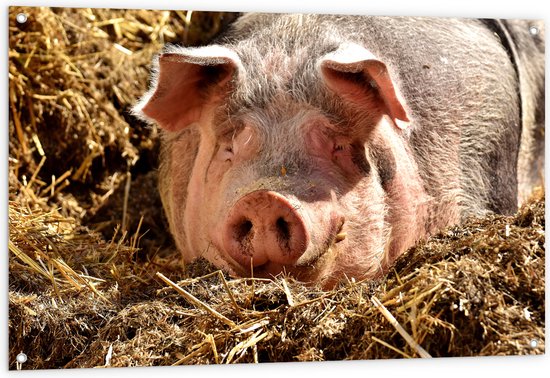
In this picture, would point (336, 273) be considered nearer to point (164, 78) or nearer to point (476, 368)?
point (476, 368)

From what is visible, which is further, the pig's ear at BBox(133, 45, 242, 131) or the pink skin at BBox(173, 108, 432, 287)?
the pig's ear at BBox(133, 45, 242, 131)

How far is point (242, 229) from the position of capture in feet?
9.94

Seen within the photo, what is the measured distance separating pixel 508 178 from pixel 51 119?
1.64 meters

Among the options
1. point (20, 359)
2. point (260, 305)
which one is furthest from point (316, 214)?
point (20, 359)

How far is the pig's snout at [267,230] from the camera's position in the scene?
9.70 feet

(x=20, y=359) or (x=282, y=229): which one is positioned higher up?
(x=282, y=229)

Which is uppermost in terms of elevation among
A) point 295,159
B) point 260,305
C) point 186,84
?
point 186,84

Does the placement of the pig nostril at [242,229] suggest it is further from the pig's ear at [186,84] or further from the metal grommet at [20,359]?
the metal grommet at [20,359]

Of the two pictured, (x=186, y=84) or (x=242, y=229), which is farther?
(x=186, y=84)

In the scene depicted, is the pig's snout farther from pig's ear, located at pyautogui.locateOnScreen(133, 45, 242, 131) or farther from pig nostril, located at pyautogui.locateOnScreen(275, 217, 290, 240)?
pig's ear, located at pyautogui.locateOnScreen(133, 45, 242, 131)

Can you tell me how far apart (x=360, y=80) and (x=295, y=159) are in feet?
0.97

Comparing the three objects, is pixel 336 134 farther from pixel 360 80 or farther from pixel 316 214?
pixel 316 214

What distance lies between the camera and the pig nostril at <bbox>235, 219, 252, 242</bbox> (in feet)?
9.89

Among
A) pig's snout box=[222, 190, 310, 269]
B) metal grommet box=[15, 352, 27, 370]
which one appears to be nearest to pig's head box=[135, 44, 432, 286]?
pig's snout box=[222, 190, 310, 269]
